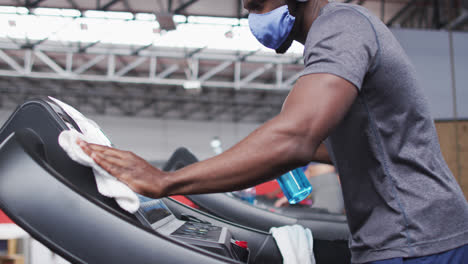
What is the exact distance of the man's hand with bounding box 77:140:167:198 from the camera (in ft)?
2.20

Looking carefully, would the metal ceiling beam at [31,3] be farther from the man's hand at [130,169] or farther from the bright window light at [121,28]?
the man's hand at [130,169]

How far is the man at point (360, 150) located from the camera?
63 cm

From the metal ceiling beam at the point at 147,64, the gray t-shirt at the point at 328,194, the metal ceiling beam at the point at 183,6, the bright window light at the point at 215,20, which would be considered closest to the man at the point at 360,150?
the gray t-shirt at the point at 328,194

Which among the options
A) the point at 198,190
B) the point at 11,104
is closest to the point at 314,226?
the point at 198,190

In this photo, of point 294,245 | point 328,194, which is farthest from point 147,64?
point 294,245

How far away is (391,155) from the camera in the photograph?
29.4 inches

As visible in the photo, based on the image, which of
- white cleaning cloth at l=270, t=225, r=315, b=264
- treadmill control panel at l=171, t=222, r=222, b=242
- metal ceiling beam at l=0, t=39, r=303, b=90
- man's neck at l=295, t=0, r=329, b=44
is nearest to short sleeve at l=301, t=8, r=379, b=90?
man's neck at l=295, t=0, r=329, b=44

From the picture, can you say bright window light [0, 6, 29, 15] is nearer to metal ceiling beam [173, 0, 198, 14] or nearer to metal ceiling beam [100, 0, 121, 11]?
metal ceiling beam [100, 0, 121, 11]

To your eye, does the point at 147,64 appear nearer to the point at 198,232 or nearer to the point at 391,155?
the point at 198,232

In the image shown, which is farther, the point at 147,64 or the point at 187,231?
the point at 147,64

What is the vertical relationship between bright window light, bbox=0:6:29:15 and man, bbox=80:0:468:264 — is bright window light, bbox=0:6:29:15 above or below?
above

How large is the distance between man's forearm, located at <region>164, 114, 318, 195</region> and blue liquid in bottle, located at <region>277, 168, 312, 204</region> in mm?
861

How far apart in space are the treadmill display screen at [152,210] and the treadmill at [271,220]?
0.46 meters

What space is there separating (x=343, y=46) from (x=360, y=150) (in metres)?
0.23
